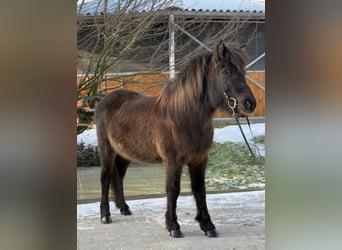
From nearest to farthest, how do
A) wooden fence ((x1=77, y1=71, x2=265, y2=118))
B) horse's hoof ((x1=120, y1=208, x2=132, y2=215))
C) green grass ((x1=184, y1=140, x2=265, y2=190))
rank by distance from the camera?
horse's hoof ((x1=120, y1=208, x2=132, y2=215))
wooden fence ((x1=77, y1=71, x2=265, y2=118))
green grass ((x1=184, y1=140, x2=265, y2=190))

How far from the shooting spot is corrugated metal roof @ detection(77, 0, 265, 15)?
313cm

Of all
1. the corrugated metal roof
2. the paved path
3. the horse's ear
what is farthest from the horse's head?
the corrugated metal roof

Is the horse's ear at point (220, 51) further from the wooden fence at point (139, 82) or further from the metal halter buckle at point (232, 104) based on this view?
the wooden fence at point (139, 82)

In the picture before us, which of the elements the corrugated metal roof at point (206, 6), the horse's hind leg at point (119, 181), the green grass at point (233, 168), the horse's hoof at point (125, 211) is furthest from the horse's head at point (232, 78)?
the green grass at point (233, 168)

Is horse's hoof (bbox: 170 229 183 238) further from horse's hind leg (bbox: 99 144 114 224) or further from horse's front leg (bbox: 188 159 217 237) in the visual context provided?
horse's hind leg (bbox: 99 144 114 224)

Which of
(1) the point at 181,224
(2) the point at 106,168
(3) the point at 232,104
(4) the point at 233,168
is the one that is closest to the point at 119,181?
(2) the point at 106,168

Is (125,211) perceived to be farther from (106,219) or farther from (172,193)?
(172,193)

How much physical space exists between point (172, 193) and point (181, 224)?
1.11ft

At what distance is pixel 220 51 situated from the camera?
2.17 m

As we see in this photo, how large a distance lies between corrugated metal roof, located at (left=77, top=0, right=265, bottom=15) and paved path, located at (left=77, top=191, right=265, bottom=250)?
144cm

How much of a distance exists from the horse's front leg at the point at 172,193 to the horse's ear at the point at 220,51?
629 millimetres

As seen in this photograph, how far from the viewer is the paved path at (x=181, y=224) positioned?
91.2 inches

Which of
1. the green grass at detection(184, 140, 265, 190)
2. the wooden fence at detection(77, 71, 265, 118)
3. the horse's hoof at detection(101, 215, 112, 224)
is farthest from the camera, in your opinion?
the green grass at detection(184, 140, 265, 190)

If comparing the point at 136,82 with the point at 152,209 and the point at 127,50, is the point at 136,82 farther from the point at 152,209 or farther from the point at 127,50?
the point at 152,209
